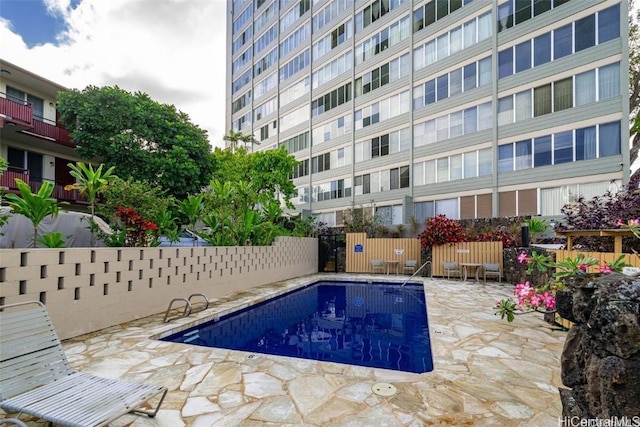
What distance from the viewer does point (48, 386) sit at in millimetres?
2734

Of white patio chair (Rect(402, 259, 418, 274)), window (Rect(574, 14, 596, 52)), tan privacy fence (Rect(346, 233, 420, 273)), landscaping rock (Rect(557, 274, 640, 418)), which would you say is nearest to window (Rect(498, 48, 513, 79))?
window (Rect(574, 14, 596, 52))

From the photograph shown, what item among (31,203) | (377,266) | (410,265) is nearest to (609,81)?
(410,265)

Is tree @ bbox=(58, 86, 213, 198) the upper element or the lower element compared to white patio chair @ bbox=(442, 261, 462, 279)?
upper

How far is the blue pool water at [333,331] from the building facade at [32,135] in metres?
15.0

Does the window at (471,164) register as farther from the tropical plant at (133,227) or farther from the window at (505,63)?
the tropical plant at (133,227)

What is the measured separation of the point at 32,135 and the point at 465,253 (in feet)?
69.5

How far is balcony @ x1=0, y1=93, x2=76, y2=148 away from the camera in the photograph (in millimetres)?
14680

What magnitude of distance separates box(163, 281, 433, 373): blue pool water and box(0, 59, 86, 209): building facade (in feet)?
49.2

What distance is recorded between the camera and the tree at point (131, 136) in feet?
54.5

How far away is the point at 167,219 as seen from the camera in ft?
27.2

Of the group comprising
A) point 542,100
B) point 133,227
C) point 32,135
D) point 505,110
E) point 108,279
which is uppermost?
point 542,100

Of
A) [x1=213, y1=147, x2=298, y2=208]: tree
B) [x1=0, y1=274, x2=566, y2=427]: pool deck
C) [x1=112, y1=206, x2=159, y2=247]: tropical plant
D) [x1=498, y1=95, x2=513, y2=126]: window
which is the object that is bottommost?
[x1=0, y1=274, x2=566, y2=427]: pool deck

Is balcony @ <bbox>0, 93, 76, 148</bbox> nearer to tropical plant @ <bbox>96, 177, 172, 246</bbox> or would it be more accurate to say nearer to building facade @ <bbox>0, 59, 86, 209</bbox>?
building facade @ <bbox>0, 59, 86, 209</bbox>

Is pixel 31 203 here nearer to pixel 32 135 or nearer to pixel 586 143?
pixel 32 135
